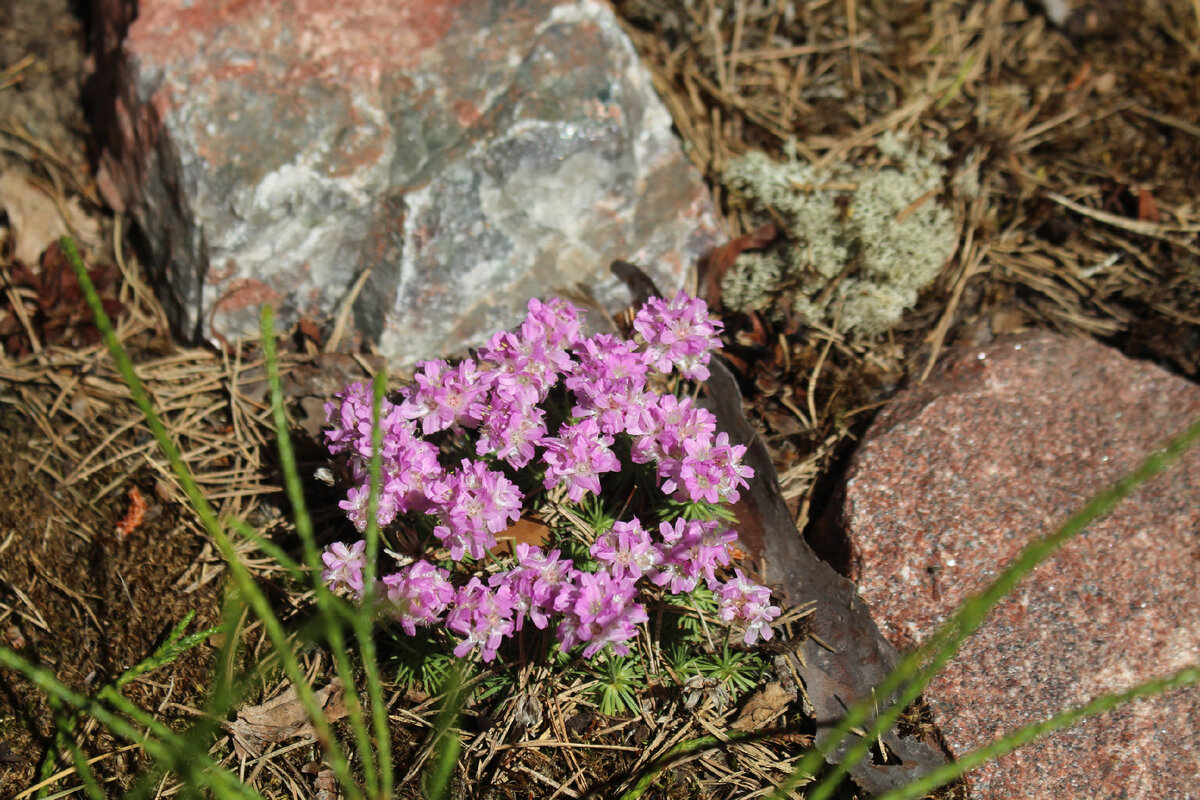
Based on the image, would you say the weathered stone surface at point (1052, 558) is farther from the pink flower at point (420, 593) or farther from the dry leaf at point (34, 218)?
the dry leaf at point (34, 218)

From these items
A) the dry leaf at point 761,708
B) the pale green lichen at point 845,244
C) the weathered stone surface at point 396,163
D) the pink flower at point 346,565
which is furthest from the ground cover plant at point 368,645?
the pale green lichen at point 845,244

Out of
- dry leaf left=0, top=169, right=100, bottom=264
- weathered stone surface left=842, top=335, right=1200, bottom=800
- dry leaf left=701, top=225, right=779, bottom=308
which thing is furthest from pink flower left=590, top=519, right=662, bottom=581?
dry leaf left=0, top=169, right=100, bottom=264

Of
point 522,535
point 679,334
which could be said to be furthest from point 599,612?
point 679,334

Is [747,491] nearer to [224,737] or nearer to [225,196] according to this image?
[224,737]

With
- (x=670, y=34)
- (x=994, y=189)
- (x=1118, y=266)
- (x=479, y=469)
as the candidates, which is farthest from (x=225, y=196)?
(x=1118, y=266)

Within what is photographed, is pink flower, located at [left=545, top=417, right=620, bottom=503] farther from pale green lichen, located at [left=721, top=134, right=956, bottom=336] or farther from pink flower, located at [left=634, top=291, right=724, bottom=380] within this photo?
pale green lichen, located at [left=721, top=134, right=956, bottom=336]

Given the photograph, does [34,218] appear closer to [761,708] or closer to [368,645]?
[368,645]
